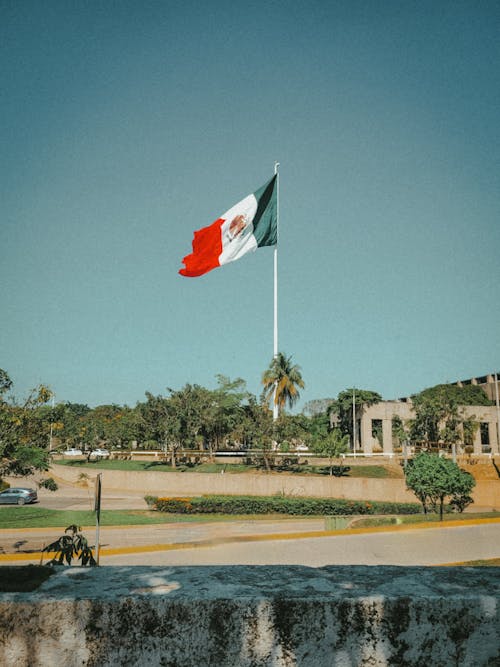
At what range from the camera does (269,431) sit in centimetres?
4203

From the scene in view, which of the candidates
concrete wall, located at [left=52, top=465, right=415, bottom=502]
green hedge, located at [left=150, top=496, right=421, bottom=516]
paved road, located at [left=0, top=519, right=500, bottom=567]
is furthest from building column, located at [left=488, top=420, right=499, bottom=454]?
paved road, located at [left=0, top=519, right=500, bottom=567]

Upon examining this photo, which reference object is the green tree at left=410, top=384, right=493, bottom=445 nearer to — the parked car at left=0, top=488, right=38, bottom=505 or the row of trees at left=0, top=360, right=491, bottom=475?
the row of trees at left=0, top=360, right=491, bottom=475

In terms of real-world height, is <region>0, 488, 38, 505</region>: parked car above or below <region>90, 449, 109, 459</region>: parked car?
below

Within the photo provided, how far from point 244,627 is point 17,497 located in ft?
111

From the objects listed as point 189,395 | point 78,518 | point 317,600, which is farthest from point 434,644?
point 189,395

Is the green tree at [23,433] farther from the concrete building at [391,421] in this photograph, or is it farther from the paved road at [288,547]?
the concrete building at [391,421]

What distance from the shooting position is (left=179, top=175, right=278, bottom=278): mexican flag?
3300 cm

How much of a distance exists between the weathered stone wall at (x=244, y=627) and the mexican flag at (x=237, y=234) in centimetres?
3014

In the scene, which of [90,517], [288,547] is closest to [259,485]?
[90,517]

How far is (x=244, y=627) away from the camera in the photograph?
2420 mm

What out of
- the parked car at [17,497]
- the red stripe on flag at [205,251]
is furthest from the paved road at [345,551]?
the parked car at [17,497]

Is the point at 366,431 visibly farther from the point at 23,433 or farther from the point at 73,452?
the point at 23,433

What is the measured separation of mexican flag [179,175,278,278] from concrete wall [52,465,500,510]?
15373mm

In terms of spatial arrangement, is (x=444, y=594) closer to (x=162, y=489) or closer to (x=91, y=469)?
(x=162, y=489)
